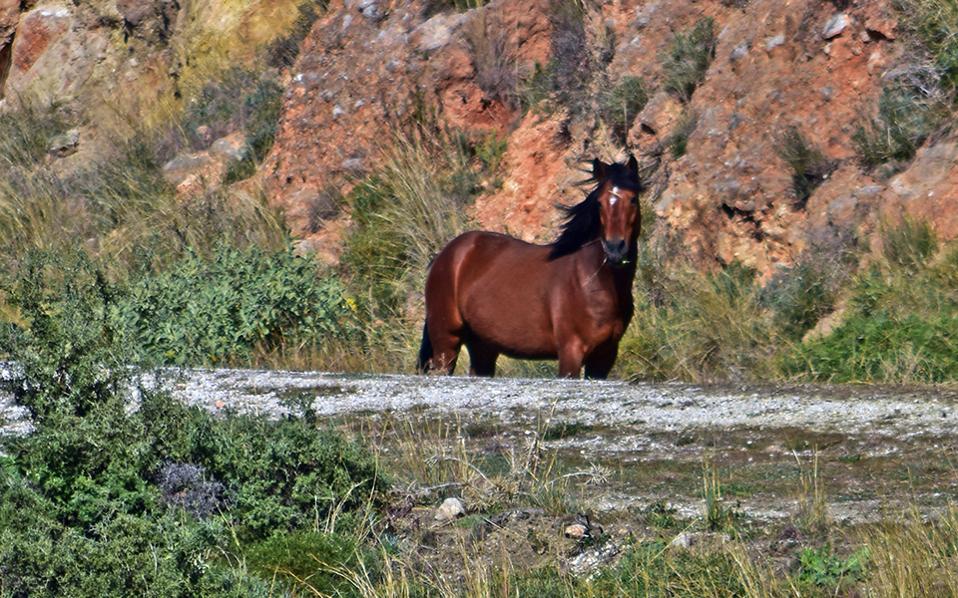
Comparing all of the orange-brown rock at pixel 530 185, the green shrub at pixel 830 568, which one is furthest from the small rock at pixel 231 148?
the green shrub at pixel 830 568

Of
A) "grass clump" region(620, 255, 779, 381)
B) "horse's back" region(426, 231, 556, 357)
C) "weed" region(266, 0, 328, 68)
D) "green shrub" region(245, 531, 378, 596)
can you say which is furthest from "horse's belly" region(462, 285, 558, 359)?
"weed" region(266, 0, 328, 68)

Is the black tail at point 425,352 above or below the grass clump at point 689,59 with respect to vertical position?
below

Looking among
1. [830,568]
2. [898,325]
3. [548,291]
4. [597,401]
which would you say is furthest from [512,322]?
[830,568]

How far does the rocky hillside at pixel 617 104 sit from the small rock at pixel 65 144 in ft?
0.16

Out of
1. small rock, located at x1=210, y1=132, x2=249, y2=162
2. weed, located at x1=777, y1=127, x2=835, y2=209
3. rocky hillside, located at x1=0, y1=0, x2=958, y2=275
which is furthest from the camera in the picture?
small rock, located at x1=210, y1=132, x2=249, y2=162

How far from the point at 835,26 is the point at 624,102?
266cm

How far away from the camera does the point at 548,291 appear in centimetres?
1148

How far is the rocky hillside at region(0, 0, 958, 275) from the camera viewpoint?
1359 cm

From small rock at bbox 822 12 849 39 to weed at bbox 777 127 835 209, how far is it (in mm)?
1089

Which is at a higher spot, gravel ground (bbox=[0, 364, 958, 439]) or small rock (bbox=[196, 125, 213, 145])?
gravel ground (bbox=[0, 364, 958, 439])

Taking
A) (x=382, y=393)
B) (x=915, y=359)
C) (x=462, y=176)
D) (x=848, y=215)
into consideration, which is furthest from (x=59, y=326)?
(x=462, y=176)

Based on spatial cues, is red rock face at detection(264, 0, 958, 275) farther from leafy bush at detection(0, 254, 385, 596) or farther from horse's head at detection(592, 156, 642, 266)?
leafy bush at detection(0, 254, 385, 596)

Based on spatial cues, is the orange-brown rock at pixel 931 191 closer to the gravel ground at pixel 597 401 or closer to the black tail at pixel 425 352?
the black tail at pixel 425 352

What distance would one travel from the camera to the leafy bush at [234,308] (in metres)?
13.0
